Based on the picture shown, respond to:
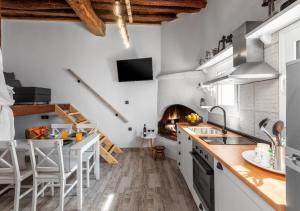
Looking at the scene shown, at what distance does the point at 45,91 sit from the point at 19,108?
67.6 inches

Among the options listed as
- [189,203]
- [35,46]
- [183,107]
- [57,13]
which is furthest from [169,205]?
[35,46]

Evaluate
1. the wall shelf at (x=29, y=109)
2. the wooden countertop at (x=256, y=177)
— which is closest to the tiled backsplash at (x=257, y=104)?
the wooden countertop at (x=256, y=177)

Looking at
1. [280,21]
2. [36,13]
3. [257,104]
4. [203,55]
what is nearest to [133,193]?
[257,104]

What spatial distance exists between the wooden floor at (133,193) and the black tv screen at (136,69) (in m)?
2.30

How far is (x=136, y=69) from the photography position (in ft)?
16.5

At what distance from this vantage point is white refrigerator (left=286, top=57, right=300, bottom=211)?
0.69 metres

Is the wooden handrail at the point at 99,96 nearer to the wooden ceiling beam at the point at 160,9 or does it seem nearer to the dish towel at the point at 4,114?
the wooden ceiling beam at the point at 160,9

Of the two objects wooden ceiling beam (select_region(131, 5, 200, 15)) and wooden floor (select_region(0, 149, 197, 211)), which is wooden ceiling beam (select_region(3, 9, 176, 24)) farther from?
wooden floor (select_region(0, 149, 197, 211))

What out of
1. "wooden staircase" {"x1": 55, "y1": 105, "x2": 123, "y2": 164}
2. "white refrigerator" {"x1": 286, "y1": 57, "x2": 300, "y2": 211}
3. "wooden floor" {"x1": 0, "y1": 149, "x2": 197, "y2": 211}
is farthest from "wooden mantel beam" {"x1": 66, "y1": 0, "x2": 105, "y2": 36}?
"white refrigerator" {"x1": 286, "y1": 57, "x2": 300, "y2": 211}

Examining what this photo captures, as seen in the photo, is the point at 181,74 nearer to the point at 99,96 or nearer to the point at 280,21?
the point at 99,96

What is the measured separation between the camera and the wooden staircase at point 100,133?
4.13 meters

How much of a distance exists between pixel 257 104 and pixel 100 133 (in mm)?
3633

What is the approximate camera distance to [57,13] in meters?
4.54

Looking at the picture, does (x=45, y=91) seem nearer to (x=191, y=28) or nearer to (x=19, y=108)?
(x=19, y=108)
